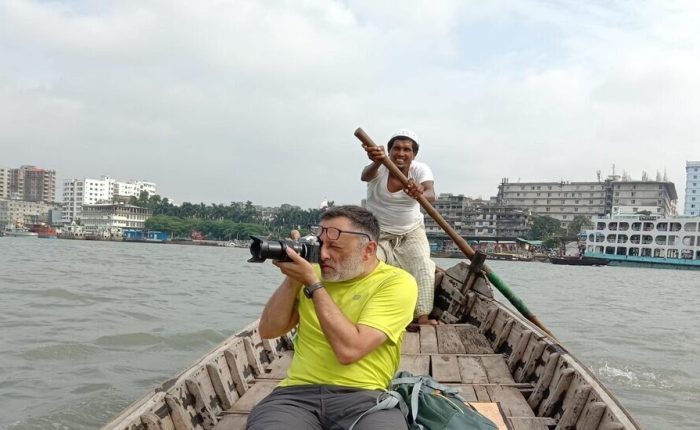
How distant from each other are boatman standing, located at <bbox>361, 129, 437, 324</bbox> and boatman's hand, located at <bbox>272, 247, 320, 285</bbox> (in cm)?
294

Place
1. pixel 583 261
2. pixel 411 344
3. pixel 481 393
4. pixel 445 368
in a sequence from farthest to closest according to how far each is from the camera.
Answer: pixel 583 261 → pixel 411 344 → pixel 445 368 → pixel 481 393

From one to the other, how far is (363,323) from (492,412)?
1.18m

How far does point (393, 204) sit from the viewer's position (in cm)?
535

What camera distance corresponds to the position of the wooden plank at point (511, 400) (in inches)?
135

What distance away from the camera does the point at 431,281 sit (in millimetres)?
5461

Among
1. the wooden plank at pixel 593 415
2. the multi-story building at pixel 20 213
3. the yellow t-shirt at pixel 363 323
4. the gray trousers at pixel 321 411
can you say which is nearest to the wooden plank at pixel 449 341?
the wooden plank at pixel 593 415

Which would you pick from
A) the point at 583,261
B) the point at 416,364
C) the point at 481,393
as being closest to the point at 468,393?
the point at 481,393

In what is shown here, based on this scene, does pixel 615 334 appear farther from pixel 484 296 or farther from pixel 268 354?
pixel 268 354

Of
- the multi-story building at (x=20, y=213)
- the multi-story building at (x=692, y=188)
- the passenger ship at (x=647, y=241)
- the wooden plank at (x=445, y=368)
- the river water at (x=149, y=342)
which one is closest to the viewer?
the wooden plank at (x=445, y=368)

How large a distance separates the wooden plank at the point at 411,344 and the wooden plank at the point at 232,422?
1.66 m

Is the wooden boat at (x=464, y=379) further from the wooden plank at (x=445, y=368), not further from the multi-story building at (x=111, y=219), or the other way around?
the multi-story building at (x=111, y=219)

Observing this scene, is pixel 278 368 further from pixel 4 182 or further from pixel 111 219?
pixel 4 182

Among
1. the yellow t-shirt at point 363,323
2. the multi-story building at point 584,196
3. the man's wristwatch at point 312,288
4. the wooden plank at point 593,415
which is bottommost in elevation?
the wooden plank at point 593,415

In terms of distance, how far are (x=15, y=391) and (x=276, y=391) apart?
16.1 feet
